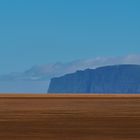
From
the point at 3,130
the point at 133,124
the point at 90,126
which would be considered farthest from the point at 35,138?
the point at 133,124

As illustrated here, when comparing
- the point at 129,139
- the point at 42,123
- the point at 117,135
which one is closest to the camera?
the point at 129,139

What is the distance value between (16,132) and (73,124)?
0.54 metres

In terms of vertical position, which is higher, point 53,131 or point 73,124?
point 73,124

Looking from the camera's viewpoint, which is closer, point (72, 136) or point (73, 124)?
point (72, 136)

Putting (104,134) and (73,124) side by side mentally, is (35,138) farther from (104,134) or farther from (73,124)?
(73,124)

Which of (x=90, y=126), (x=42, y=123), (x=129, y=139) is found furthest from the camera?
(x=42, y=123)

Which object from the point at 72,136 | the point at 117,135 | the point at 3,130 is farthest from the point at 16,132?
the point at 117,135

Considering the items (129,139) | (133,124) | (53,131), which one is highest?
(133,124)

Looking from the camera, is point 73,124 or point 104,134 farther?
point 73,124

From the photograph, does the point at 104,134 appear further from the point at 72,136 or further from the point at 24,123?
the point at 24,123

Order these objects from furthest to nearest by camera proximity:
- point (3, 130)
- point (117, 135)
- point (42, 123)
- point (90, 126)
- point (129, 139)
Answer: point (42, 123) < point (90, 126) < point (3, 130) < point (117, 135) < point (129, 139)

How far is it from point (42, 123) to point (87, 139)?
0.86 metres

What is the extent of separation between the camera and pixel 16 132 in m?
2.99

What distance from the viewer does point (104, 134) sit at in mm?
2867
